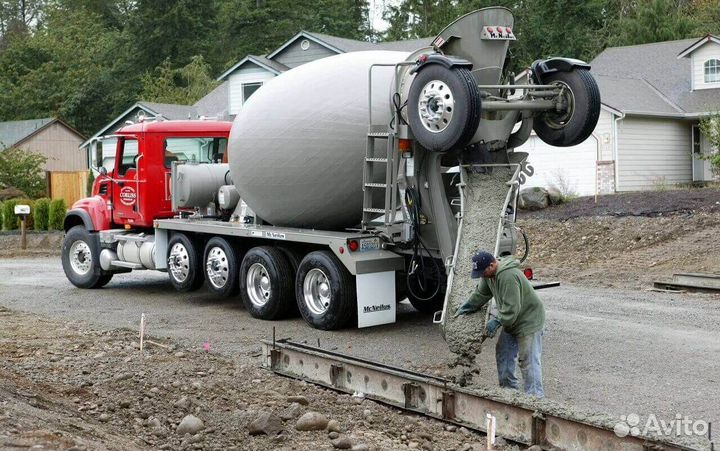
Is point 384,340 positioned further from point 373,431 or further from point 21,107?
point 21,107

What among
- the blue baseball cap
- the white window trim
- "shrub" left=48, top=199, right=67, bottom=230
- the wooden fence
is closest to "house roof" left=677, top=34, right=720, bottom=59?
the white window trim

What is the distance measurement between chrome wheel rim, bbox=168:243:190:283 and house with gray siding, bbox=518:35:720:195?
51.5 ft

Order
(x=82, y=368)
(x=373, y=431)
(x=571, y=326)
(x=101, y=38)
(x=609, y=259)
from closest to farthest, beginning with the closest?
(x=373, y=431) → (x=82, y=368) → (x=571, y=326) → (x=609, y=259) → (x=101, y=38)

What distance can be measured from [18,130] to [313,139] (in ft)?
154

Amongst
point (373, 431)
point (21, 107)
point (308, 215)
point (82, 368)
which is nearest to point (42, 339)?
point (82, 368)

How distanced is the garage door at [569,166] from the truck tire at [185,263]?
1615 cm

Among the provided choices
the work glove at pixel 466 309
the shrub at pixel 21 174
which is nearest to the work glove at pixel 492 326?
the work glove at pixel 466 309

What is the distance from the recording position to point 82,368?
34.7 feet

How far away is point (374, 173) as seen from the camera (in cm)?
1262

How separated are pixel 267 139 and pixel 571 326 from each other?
485 centimetres

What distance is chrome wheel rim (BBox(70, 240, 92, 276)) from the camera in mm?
18033

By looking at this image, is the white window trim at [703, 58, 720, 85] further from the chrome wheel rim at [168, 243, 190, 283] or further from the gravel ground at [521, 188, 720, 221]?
the chrome wheel rim at [168, 243, 190, 283]

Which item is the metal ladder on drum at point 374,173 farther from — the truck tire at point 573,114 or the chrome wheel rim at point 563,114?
the chrome wheel rim at point 563,114

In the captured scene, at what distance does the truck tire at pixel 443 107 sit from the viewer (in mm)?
10805
